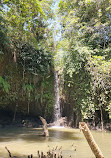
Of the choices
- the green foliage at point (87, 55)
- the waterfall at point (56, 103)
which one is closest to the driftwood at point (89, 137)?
the green foliage at point (87, 55)

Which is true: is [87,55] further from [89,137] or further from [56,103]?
[89,137]

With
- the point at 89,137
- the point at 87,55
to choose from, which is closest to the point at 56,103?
the point at 87,55

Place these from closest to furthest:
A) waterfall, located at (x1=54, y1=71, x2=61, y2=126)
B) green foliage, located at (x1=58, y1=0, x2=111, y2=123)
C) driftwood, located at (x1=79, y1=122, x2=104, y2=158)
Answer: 1. driftwood, located at (x1=79, y1=122, x2=104, y2=158)
2. green foliage, located at (x1=58, y1=0, x2=111, y2=123)
3. waterfall, located at (x1=54, y1=71, x2=61, y2=126)

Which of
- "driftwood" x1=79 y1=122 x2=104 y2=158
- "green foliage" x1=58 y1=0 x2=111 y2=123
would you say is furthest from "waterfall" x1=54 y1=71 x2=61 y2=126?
"driftwood" x1=79 y1=122 x2=104 y2=158

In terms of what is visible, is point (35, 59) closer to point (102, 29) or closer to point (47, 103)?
point (47, 103)

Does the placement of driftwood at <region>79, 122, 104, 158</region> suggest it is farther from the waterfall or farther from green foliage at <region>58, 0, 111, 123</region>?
the waterfall

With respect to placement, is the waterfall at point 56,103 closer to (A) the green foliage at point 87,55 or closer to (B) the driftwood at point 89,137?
(A) the green foliage at point 87,55

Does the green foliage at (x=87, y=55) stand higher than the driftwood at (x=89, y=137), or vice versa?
the green foliage at (x=87, y=55)

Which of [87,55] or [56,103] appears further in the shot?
[56,103]

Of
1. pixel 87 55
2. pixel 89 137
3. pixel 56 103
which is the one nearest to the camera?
pixel 89 137

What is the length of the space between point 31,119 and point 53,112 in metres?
1.98

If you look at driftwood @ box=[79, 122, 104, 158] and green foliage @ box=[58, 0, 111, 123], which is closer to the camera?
driftwood @ box=[79, 122, 104, 158]

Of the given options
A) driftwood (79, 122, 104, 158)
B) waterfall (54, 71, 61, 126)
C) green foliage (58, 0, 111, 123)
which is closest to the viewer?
driftwood (79, 122, 104, 158)

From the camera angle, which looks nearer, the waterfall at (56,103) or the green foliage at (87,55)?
the green foliage at (87,55)
